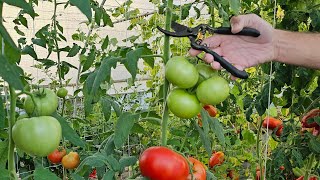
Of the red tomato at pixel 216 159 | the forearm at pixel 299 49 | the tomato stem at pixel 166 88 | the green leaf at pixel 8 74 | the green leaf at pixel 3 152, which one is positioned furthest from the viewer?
the red tomato at pixel 216 159

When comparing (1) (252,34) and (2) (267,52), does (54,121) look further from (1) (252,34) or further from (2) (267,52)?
(2) (267,52)

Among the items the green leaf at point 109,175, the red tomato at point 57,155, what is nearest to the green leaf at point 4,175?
the green leaf at point 109,175

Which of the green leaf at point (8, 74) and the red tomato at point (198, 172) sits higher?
the green leaf at point (8, 74)

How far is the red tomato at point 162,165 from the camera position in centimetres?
105

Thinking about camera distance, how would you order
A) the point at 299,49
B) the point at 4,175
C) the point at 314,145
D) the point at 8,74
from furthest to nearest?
1. the point at 314,145
2. the point at 299,49
3. the point at 4,175
4. the point at 8,74

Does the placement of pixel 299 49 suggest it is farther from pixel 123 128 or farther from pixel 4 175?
pixel 4 175

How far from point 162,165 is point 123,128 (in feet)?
0.45

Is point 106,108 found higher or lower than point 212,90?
lower

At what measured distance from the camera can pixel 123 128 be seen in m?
1.13

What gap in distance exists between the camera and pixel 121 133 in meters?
1.12

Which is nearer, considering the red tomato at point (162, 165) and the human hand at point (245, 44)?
the red tomato at point (162, 165)

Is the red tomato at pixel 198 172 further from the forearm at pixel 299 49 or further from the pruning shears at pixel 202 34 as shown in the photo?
the forearm at pixel 299 49

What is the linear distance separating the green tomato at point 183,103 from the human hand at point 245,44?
20 centimetres

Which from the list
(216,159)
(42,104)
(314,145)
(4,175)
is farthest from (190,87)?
(216,159)
